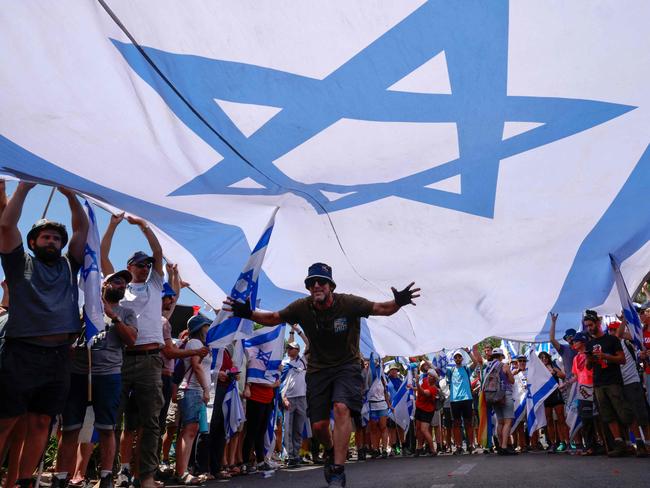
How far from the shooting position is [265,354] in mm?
9305

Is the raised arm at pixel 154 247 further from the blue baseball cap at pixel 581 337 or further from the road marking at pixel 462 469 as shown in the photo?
the blue baseball cap at pixel 581 337

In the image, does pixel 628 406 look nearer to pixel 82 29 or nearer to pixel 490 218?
pixel 490 218

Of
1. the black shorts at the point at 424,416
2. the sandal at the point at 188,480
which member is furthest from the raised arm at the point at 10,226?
the black shorts at the point at 424,416

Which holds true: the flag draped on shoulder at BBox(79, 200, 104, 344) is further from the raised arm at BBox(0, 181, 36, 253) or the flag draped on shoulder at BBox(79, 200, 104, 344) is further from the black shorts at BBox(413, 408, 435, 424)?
the black shorts at BBox(413, 408, 435, 424)

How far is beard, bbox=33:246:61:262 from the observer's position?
4.43 metres

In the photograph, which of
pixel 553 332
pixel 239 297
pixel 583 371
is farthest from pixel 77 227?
pixel 553 332

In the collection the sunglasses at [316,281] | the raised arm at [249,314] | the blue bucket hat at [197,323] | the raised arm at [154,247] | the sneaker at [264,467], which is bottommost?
the sneaker at [264,467]

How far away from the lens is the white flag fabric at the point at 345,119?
427 centimetres

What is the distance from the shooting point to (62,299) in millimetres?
4422

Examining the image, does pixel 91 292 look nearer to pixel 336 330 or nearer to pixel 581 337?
pixel 336 330

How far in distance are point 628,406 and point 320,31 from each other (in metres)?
6.89

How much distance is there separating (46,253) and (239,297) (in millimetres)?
2099

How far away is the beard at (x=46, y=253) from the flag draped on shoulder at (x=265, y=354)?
4.71 meters

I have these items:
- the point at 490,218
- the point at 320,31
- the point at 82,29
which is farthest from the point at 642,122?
the point at 82,29
